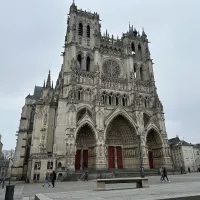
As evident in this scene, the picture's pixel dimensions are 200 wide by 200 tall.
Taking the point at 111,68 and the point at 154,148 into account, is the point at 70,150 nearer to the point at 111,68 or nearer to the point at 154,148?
the point at 154,148

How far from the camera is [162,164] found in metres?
27.2

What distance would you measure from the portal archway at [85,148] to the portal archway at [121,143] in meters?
2.66

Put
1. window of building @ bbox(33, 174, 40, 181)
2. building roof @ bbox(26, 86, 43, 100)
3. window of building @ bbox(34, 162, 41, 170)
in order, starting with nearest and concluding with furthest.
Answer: window of building @ bbox(33, 174, 40, 181)
window of building @ bbox(34, 162, 41, 170)
building roof @ bbox(26, 86, 43, 100)

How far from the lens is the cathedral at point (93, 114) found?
23.4m

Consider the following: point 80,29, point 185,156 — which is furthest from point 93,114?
point 185,156

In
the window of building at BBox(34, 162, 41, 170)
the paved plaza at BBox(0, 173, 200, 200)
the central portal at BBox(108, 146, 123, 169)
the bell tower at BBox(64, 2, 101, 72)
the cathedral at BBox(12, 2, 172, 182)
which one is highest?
the bell tower at BBox(64, 2, 101, 72)

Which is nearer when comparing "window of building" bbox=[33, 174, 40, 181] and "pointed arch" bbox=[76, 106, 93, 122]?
"window of building" bbox=[33, 174, 40, 181]

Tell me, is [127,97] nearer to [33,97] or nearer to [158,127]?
[158,127]

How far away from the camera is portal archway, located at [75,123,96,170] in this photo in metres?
25.0

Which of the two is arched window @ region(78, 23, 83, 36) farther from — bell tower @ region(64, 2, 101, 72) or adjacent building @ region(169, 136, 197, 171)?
adjacent building @ region(169, 136, 197, 171)

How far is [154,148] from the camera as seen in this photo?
29.4 metres

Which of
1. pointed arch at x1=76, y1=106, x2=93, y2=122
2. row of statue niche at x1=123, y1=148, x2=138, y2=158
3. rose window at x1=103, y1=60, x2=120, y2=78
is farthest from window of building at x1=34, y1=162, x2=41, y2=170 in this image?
rose window at x1=103, y1=60, x2=120, y2=78

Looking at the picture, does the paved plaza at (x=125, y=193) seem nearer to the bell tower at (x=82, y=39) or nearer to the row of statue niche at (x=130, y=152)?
the row of statue niche at (x=130, y=152)

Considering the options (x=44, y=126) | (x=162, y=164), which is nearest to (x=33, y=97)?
(x=44, y=126)
